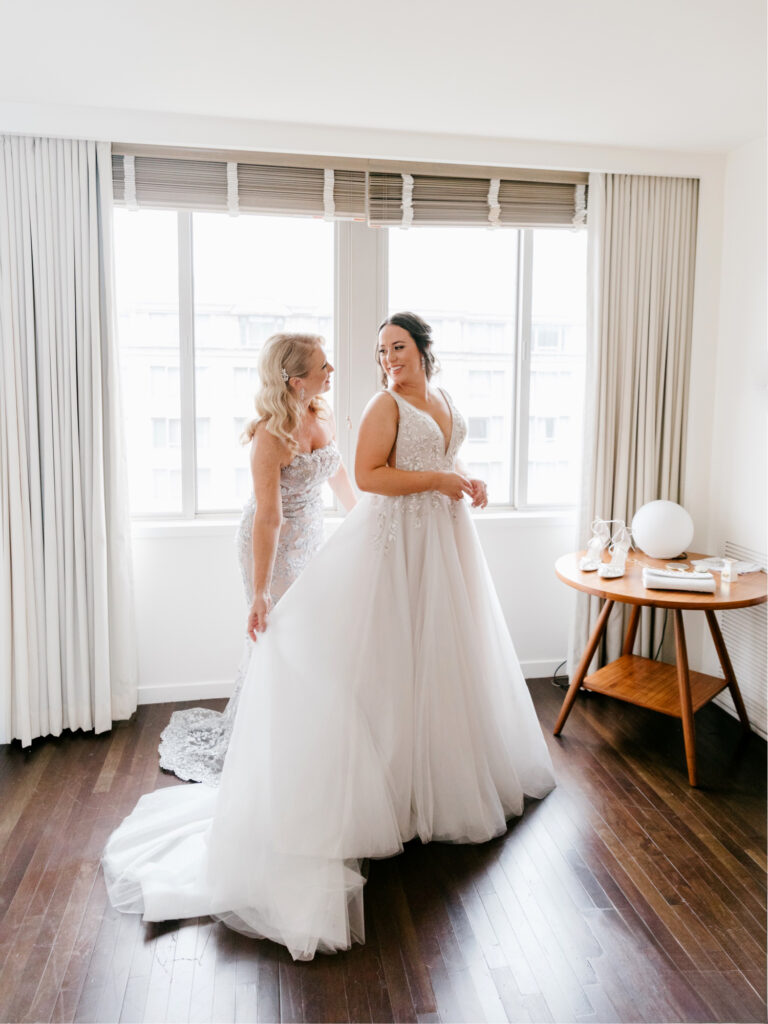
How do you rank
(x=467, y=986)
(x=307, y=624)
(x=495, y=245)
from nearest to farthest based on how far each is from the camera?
(x=467, y=986) < (x=307, y=624) < (x=495, y=245)

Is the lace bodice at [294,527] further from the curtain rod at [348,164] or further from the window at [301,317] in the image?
the curtain rod at [348,164]

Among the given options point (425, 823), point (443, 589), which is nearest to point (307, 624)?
point (443, 589)

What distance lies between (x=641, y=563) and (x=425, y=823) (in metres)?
1.56

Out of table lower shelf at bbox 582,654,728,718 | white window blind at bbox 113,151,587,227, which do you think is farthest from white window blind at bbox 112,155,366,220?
table lower shelf at bbox 582,654,728,718

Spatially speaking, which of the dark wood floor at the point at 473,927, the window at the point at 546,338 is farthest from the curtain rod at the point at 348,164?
the dark wood floor at the point at 473,927

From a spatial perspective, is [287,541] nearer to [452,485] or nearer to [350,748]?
[452,485]

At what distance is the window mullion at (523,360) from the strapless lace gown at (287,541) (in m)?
1.35

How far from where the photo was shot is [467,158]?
3.33 meters

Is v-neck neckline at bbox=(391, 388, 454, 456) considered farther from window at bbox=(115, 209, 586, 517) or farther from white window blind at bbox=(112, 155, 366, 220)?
white window blind at bbox=(112, 155, 366, 220)

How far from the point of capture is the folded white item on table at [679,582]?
2955mm

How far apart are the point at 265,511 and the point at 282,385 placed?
42cm

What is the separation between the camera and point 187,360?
3510 millimetres

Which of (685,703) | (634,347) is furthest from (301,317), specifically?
(685,703)

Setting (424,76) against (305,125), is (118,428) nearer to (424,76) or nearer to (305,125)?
(305,125)
